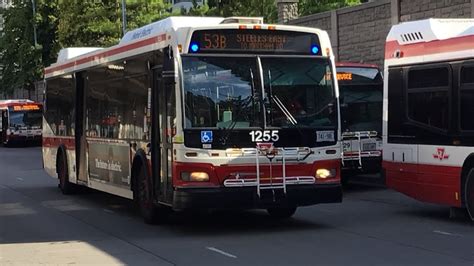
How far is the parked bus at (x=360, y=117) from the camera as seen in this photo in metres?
15.9

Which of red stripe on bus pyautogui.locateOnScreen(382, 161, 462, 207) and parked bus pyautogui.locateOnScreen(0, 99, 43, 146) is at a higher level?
parked bus pyautogui.locateOnScreen(0, 99, 43, 146)

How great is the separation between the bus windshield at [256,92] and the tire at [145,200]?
1.93 metres

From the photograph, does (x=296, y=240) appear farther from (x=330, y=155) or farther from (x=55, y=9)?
(x=55, y=9)

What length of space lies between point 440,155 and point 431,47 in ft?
5.86

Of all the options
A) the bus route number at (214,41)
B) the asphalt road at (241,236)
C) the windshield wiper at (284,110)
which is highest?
the bus route number at (214,41)

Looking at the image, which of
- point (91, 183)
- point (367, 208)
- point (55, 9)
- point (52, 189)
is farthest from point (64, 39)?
point (367, 208)

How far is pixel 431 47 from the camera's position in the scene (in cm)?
1139

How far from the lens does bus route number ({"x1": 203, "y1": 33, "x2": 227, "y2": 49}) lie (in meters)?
10.1

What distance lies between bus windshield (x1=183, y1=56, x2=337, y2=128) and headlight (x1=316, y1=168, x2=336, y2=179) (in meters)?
0.66

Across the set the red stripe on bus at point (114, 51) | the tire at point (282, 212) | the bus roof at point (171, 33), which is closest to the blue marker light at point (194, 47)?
the bus roof at point (171, 33)

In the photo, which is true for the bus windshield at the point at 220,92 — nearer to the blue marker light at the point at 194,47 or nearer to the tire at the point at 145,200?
the blue marker light at the point at 194,47

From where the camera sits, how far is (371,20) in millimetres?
22922

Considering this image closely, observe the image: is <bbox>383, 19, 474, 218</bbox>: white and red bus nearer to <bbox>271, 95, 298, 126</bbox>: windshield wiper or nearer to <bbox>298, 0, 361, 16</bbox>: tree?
<bbox>271, 95, 298, 126</bbox>: windshield wiper

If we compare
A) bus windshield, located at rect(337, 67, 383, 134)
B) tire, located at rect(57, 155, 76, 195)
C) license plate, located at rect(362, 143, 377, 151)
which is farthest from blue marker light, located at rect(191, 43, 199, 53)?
tire, located at rect(57, 155, 76, 195)
